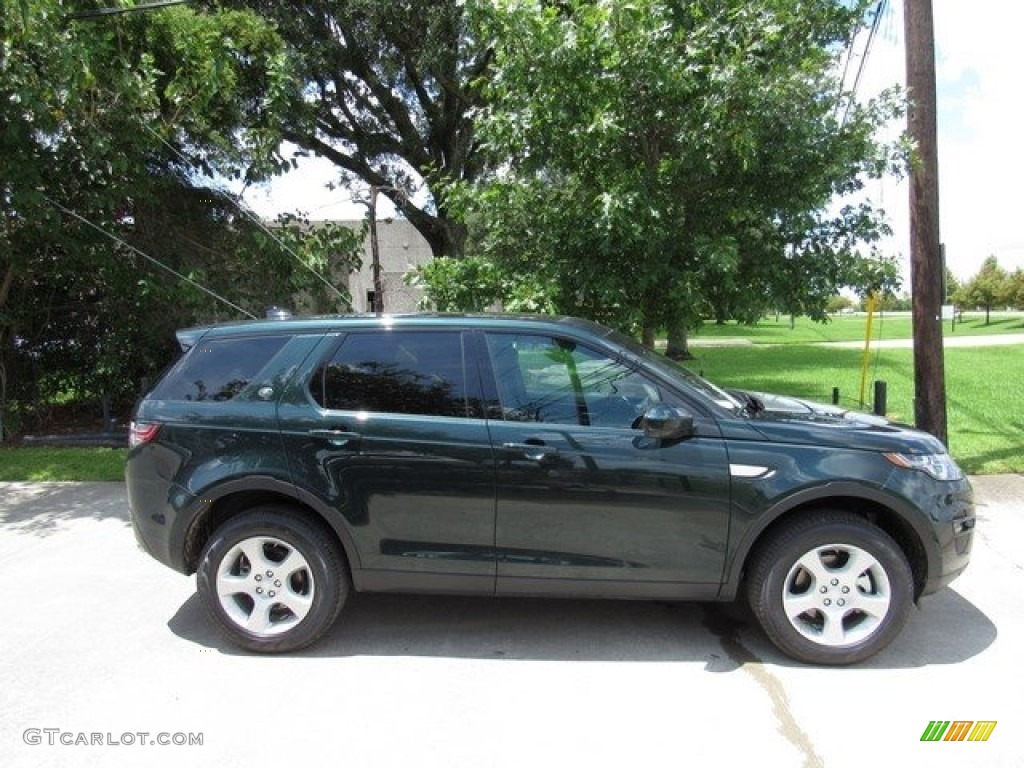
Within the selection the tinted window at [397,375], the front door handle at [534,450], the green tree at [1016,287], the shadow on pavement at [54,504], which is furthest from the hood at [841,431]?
the green tree at [1016,287]

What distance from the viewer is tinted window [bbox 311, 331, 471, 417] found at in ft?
12.4

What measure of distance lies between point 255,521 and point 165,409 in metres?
0.79

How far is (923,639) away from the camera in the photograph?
3.86 meters

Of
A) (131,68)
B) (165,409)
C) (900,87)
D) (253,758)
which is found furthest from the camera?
(131,68)

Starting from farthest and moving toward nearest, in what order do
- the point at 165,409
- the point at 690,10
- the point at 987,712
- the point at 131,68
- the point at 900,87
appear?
the point at 131,68 < the point at 900,87 < the point at 690,10 < the point at 165,409 < the point at 987,712

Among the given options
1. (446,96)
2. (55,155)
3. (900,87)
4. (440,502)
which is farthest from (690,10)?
(446,96)

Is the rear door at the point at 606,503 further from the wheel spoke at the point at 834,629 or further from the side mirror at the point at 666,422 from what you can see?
the wheel spoke at the point at 834,629

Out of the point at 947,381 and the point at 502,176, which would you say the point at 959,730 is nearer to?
the point at 502,176

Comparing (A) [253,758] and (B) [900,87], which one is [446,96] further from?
(A) [253,758]

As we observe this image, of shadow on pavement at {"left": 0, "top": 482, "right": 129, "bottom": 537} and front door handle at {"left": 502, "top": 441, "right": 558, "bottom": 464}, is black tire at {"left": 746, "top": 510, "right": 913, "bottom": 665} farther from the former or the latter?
shadow on pavement at {"left": 0, "top": 482, "right": 129, "bottom": 537}

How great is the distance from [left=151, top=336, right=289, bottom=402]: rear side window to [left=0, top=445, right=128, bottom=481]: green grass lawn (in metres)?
4.58

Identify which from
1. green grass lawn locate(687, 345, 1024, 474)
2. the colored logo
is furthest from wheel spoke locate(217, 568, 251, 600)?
green grass lawn locate(687, 345, 1024, 474)

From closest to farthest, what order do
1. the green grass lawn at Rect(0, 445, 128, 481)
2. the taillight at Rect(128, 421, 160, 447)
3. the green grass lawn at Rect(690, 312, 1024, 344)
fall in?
the taillight at Rect(128, 421, 160, 447) < the green grass lawn at Rect(0, 445, 128, 481) < the green grass lawn at Rect(690, 312, 1024, 344)

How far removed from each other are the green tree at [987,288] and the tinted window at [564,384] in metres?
63.8
